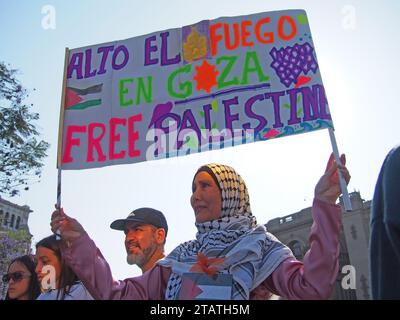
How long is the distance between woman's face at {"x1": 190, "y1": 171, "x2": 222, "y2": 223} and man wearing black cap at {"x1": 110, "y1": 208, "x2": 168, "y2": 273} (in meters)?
1.17

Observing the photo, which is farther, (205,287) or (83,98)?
(83,98)

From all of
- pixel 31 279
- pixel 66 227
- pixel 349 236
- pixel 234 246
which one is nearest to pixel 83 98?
pixel 66 227

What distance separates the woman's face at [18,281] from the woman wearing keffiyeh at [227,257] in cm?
125

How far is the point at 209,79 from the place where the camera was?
11.4 feet

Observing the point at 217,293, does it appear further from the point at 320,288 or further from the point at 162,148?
the point at 162,148

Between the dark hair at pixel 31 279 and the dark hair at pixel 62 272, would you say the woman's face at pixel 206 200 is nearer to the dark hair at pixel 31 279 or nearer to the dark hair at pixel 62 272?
the dark hair at pixel 62 272

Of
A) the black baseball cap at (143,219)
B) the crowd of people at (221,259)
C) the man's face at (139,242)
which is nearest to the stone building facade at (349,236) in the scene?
the black baseball cap at (143,219)

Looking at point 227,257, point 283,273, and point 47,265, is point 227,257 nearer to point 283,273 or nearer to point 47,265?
point 283,273

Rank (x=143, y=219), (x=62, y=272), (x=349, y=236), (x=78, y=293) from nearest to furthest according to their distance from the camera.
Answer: (x=78, y=293)
(x=62, y=272)
(x=143, y=219)
(x=349, y=236)

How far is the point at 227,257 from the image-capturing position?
8.50 ft

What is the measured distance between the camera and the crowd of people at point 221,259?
7.84 feet

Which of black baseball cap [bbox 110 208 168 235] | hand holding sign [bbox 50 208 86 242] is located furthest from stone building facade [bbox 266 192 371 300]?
hand holding sign [bbox 50 208 86 242]

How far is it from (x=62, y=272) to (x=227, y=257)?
5.60 feet

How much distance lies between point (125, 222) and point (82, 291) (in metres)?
0.87
